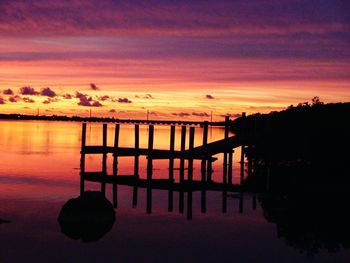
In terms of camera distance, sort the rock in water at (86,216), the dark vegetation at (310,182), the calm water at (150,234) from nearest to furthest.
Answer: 1. the calm water at (150,234)
2. the rock in water at (86,216)
3. the dark vegetation at (310,182)

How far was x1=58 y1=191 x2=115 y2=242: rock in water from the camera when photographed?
68.7 feet

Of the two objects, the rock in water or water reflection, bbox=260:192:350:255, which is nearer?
water reflection, bbox=260:192:350:255

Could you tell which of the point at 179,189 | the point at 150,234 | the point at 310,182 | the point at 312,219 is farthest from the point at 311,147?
the point at 150,234

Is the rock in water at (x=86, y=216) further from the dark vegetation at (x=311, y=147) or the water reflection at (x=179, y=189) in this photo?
the dark vegetation at (x=311, y=147)

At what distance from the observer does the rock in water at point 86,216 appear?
20938mm

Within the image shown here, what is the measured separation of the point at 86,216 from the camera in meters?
21.0

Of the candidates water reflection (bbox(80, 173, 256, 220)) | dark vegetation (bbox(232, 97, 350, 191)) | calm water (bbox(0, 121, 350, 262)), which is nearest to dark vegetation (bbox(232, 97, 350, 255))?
dark vegetation (bbox(232, 97, 350, 191))

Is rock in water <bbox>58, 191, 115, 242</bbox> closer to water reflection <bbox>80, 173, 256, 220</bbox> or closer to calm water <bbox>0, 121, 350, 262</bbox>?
calm water <bbox>0, 121, 350, 262</bbox>

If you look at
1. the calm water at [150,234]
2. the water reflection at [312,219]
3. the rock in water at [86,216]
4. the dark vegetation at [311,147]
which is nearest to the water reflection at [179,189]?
the calm water at [150,234]

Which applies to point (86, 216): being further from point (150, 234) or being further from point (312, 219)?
point (312, 219)

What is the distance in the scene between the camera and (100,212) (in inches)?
859

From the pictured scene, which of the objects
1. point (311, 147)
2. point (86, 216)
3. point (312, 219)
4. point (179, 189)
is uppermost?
point (311, 147)

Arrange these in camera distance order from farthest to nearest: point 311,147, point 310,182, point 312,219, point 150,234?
point 311,147 → point 310,182 → point 312,219 → point 150,234

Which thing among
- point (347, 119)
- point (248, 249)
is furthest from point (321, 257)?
point (347, 119)
